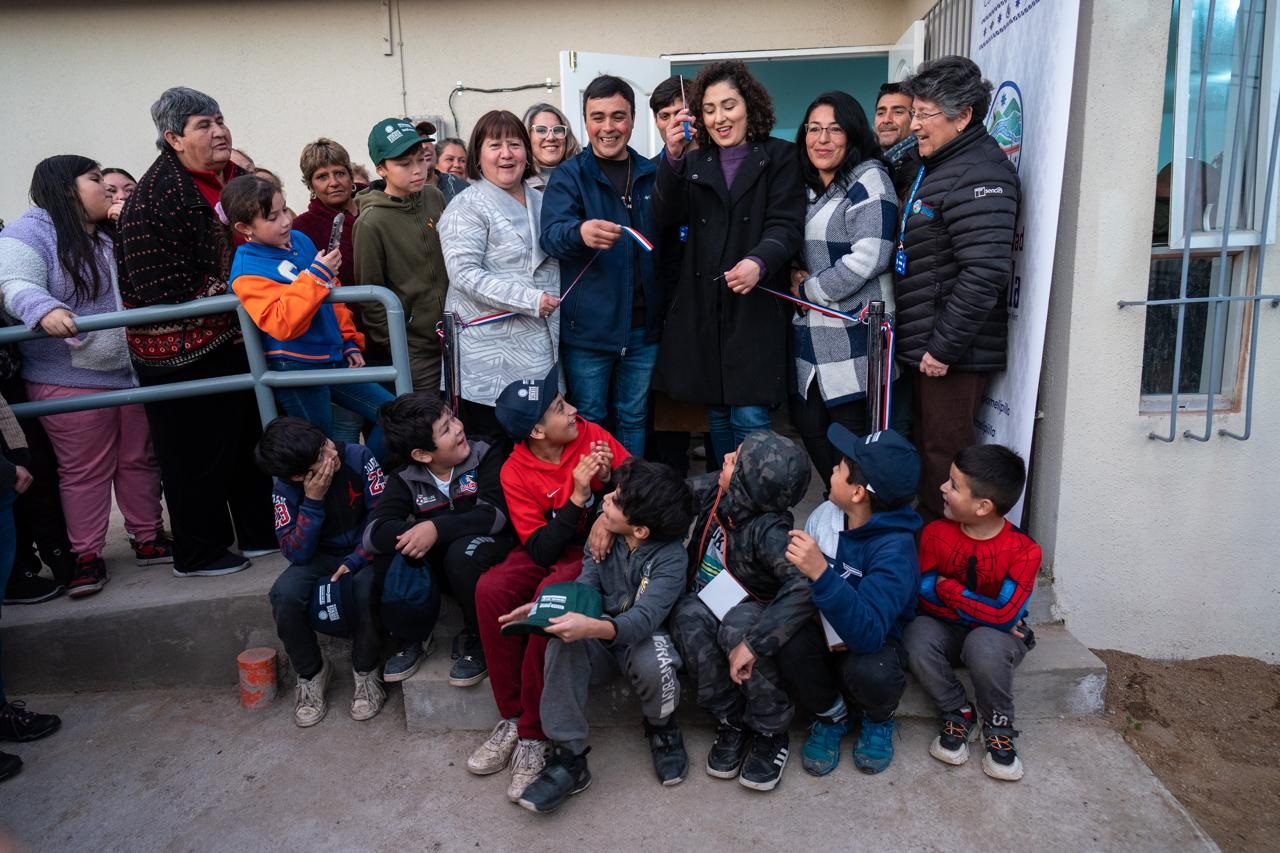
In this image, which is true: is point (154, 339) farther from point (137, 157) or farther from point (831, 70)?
point (831, 70)

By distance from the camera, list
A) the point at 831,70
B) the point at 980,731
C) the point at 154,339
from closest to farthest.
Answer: the point at 980,731 < the point at 154,339 < the point at 831,70

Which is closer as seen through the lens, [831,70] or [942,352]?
[942,352]

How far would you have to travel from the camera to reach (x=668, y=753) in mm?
2717

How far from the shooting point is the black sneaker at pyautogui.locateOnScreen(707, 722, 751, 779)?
2672mm

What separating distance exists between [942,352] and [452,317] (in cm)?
184

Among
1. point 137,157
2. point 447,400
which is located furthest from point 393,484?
point 137,157

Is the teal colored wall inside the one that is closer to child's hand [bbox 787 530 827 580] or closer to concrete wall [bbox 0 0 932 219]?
concrete wall [bbox 0 0 932 219]

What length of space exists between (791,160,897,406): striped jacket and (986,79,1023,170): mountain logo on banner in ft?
1.62

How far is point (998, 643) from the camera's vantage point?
104 inches

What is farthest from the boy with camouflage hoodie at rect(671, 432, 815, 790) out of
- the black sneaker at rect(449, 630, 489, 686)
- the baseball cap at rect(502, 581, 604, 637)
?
the black sneaker at rect(449, 630, 489, 686)

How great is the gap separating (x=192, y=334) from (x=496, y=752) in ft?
6.35

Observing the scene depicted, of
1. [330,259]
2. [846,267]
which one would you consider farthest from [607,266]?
[330,259]

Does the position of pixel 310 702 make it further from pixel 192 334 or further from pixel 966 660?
pixel 966 660

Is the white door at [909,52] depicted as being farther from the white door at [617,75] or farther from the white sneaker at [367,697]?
the white sneaker at [367,697]
